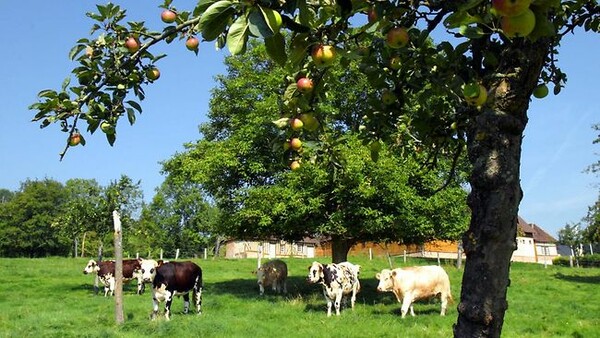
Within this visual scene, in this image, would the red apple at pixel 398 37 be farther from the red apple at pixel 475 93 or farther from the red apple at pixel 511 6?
the red apple at pixel 511 6

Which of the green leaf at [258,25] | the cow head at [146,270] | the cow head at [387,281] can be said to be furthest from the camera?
the cow head at [146,270]

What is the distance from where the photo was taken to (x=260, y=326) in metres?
13.9

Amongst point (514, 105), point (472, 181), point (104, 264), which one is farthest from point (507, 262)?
point (104, 264)

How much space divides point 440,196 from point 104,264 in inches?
618

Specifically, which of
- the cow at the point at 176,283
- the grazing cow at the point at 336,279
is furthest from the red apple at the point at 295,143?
the grazing cow at the point at 336,279

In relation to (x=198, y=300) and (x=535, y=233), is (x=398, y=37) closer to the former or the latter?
(x=198, y=300)

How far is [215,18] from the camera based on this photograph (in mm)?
1690

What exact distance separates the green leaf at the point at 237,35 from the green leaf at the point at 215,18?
0.17 feet

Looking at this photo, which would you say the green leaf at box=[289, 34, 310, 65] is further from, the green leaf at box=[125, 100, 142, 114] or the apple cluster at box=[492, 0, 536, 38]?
the green leaf at box=[125, 100, 142, 114]

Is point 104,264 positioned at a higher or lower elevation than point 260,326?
higher

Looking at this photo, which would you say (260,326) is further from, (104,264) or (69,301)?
(104,264)

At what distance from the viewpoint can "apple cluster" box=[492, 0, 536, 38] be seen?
1818 mm

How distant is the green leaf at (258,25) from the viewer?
1.64 metres

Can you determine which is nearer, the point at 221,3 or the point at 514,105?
the point at 221,3
